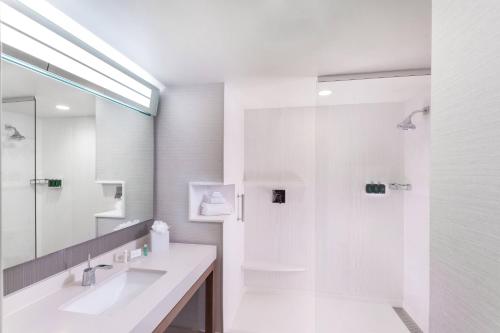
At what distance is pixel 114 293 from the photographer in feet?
5.06

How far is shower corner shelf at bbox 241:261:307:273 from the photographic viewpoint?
8.89 ft

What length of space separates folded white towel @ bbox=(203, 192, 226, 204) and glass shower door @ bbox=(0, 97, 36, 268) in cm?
128

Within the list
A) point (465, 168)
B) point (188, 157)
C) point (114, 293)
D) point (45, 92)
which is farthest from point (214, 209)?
point (465, 168)

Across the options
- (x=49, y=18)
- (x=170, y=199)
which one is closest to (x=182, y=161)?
(x=170, y=199)

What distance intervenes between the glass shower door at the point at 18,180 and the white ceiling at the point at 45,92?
0.12 ft

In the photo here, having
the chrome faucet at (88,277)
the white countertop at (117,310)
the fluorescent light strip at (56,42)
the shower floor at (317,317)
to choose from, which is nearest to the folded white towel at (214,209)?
the white countertop at (117,310)

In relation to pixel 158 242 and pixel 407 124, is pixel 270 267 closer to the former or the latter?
pixel 158 242

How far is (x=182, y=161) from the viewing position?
2170mm

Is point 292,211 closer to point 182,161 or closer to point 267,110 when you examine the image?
point 267,110

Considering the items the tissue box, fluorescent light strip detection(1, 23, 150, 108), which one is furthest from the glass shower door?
the tissue box

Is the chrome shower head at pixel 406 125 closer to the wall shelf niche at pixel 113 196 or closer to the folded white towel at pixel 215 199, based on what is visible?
the folded white towel at pixel 215 199

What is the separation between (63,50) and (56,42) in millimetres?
45

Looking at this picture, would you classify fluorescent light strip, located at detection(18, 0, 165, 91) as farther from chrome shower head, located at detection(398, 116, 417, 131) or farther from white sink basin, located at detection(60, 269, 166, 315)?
chrome shower head, located at detection(398, 116, 417, 131)

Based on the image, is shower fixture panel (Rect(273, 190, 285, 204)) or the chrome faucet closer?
the chrome faucet
